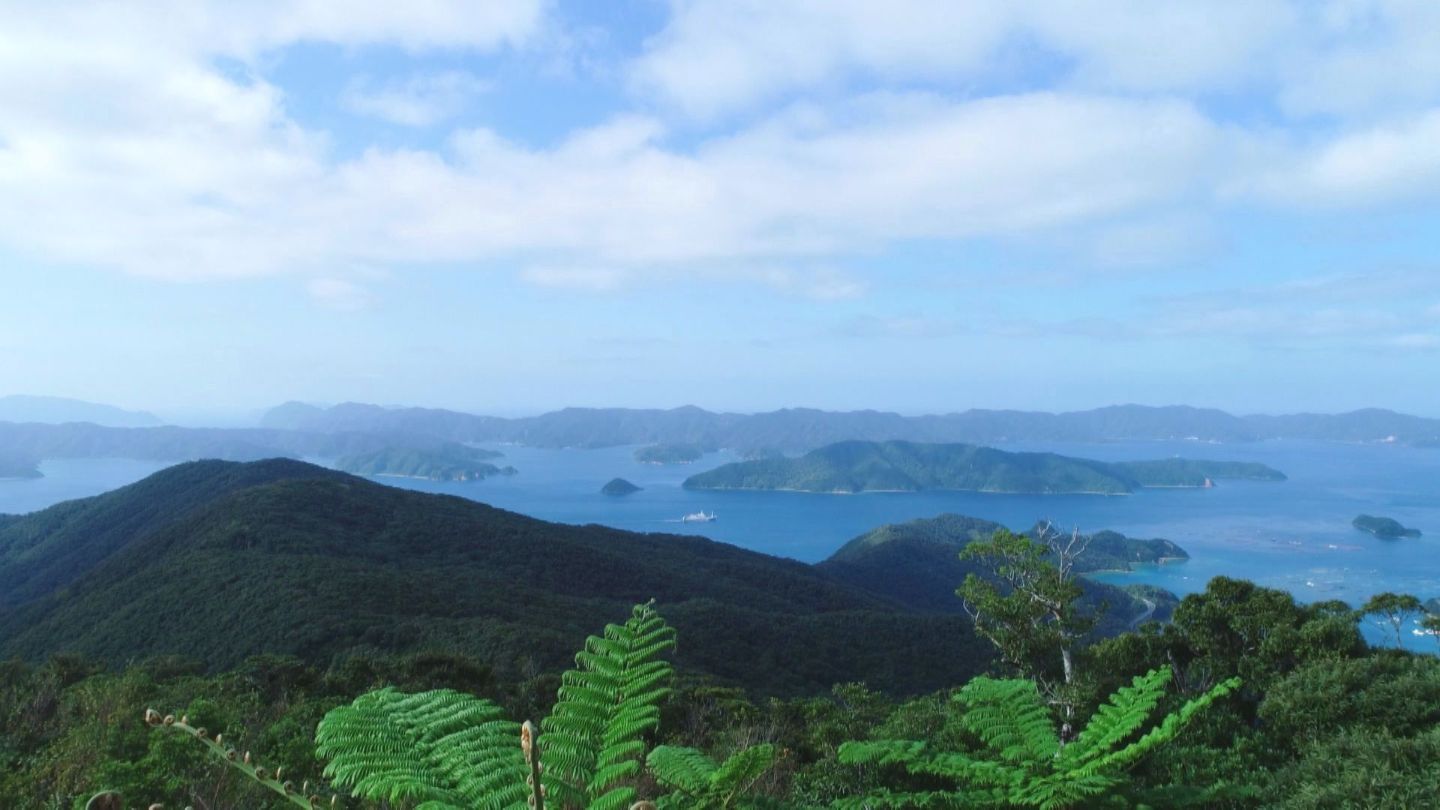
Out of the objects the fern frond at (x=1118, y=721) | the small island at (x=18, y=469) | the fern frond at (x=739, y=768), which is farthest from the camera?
the small island at (x=18, y=469)

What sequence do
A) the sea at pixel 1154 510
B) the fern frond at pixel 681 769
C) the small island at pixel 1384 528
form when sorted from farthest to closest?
1. the small island at pixel 1384 528
2. the sea at pixel 1154 510
3. the fern frond at pixel 681 769

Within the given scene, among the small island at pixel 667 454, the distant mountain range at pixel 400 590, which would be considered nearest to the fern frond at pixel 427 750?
the distant mountain range at pixel 400 590

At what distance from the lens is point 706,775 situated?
2.32 metres

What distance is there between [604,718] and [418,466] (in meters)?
140

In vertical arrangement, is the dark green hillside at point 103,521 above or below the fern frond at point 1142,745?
below

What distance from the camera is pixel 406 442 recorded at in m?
159

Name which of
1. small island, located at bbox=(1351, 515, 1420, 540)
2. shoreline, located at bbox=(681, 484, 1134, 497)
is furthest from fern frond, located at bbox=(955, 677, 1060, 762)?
shoreline, located at bbox=(681, 484, 1134, 497)

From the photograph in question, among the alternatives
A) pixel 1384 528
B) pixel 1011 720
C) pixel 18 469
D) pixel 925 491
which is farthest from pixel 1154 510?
pixel 18 469

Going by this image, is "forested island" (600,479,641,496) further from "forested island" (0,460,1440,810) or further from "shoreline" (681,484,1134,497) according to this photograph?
"forested island" (0,460,1440,810)

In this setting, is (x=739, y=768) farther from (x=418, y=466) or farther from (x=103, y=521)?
(x=418, y=466)

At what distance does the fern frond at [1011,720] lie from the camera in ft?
10.7

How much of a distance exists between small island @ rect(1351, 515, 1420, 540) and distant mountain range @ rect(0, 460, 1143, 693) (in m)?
38.2

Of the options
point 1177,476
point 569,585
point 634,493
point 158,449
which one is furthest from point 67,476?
point 1177,476

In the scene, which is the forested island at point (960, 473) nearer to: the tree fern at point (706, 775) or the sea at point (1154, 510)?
the sea at point (1154, 510)
